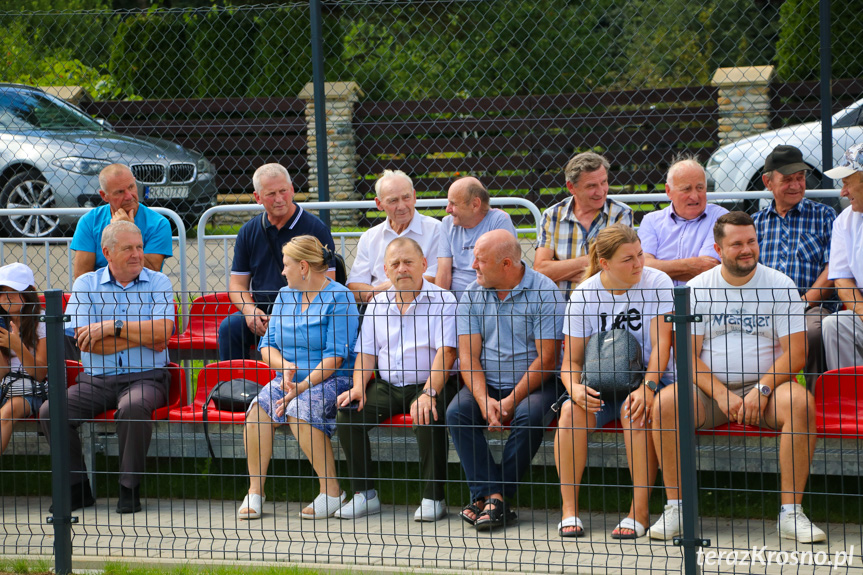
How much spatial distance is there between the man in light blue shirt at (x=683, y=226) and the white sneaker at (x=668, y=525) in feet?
4.57

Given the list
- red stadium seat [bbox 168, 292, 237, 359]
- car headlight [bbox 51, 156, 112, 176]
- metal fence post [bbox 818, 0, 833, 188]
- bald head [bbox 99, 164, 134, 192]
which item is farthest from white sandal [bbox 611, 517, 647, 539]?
car headlight [bbox 51, 156, 112, 176]

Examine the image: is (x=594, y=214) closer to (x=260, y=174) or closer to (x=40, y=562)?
(x=260, y=174)

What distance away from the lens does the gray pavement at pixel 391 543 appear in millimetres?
3725

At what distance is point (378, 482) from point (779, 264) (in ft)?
7.28

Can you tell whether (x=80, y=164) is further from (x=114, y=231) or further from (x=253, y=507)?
(x=253, y=507)

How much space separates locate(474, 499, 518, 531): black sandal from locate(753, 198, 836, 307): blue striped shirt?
187 cm

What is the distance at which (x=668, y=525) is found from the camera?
3.80 m

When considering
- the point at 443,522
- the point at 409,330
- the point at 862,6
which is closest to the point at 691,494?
the point at 443,522

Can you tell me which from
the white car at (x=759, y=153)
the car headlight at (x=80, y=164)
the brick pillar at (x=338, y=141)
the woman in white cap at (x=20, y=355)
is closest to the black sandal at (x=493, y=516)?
the woman in white cap at (x=20, y=355)

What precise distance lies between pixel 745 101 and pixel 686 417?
7.95 meters

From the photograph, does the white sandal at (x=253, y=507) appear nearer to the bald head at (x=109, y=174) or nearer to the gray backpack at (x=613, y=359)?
the gray backpack at (x=613, y=359)

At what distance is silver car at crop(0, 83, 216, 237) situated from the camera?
9.29 meters

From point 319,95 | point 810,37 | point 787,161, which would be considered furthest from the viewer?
point 810,37

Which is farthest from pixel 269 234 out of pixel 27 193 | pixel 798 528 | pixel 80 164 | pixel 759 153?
pixel 759 153
